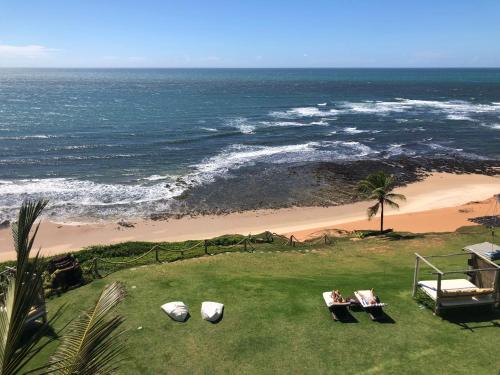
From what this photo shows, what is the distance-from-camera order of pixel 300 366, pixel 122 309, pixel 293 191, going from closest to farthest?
pixel 300 366, pixel 122 309, pixel 293 191

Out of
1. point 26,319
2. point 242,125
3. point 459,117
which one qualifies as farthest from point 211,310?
point 459,117

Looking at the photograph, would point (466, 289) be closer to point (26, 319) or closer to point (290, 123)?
point (26, 319)

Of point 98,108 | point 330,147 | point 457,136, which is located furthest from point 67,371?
point 98,108

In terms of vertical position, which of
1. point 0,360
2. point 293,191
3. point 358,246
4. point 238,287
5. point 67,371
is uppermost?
point 0,360

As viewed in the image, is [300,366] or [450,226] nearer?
[300,366]

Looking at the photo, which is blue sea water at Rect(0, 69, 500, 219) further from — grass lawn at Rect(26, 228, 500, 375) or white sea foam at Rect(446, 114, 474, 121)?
grass lawn at Rect(26, 228, 500, 375)

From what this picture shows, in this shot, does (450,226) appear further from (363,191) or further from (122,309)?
(122,309)
